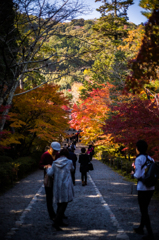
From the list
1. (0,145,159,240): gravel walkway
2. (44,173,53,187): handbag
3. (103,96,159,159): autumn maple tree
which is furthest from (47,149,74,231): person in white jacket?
(103,96,159,159): autumn maple tree

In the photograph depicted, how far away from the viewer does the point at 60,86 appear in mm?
18562

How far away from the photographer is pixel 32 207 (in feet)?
20.7

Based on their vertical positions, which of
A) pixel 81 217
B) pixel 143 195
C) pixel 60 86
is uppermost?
pixel 60 86

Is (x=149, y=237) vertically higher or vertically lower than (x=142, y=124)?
lower

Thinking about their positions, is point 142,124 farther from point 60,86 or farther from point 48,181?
point 60,86

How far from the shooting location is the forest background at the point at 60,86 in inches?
316

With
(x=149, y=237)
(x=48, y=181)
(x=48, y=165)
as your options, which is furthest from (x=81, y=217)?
(x=149, y=237)

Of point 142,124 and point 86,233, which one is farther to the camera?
point 142,124

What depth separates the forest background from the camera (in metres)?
8.03

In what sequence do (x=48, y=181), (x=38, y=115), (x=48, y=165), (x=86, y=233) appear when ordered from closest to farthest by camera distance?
1. (x=86, y=233)
2. (x=48, y=181)
3. (x=48, y=165)
4. (x=38, y=115)

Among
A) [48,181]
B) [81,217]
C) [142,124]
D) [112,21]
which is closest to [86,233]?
[81,217]

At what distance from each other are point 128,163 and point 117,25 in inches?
756

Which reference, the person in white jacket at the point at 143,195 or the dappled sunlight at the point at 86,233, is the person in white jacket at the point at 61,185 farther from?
the person in white jacket at the point at 143,195


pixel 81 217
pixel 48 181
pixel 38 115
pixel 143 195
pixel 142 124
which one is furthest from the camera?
pixel 38 115
